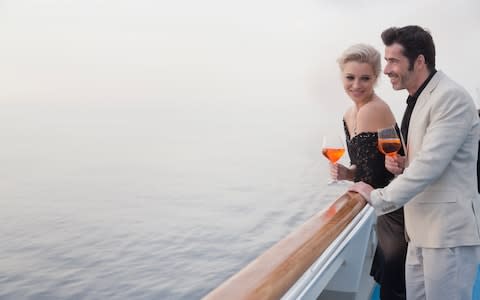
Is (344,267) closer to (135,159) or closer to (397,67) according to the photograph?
(397,67)

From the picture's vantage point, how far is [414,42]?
1135mm

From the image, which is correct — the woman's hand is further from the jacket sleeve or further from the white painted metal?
the jacket sleeve

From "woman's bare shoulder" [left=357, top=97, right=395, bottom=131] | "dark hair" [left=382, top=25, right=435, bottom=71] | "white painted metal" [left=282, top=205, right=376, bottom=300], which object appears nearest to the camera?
"white painted metal" [left=282, top=205, right=376, bottom=300]

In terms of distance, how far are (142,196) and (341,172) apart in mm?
35964

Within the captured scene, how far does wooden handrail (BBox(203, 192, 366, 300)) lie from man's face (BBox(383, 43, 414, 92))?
0.32 meters

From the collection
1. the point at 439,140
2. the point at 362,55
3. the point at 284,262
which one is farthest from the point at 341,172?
the point at 284,262

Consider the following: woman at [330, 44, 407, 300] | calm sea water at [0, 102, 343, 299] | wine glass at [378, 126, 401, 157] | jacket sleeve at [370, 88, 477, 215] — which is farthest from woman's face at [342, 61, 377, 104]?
calm sea water at [0, 102, 343, 299]

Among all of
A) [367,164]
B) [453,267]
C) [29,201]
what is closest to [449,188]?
[453,267]

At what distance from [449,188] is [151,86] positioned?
190ft

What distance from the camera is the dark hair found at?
1.13 m

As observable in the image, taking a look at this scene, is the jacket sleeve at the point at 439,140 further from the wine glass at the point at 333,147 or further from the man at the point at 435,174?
the wine glass at the point at 333,147

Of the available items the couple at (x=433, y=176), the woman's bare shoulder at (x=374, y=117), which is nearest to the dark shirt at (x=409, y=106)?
the couple at (x=433, y=176)

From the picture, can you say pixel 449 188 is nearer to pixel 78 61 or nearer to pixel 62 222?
pixel 62 222

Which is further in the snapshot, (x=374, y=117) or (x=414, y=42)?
(x=374, y=117)
